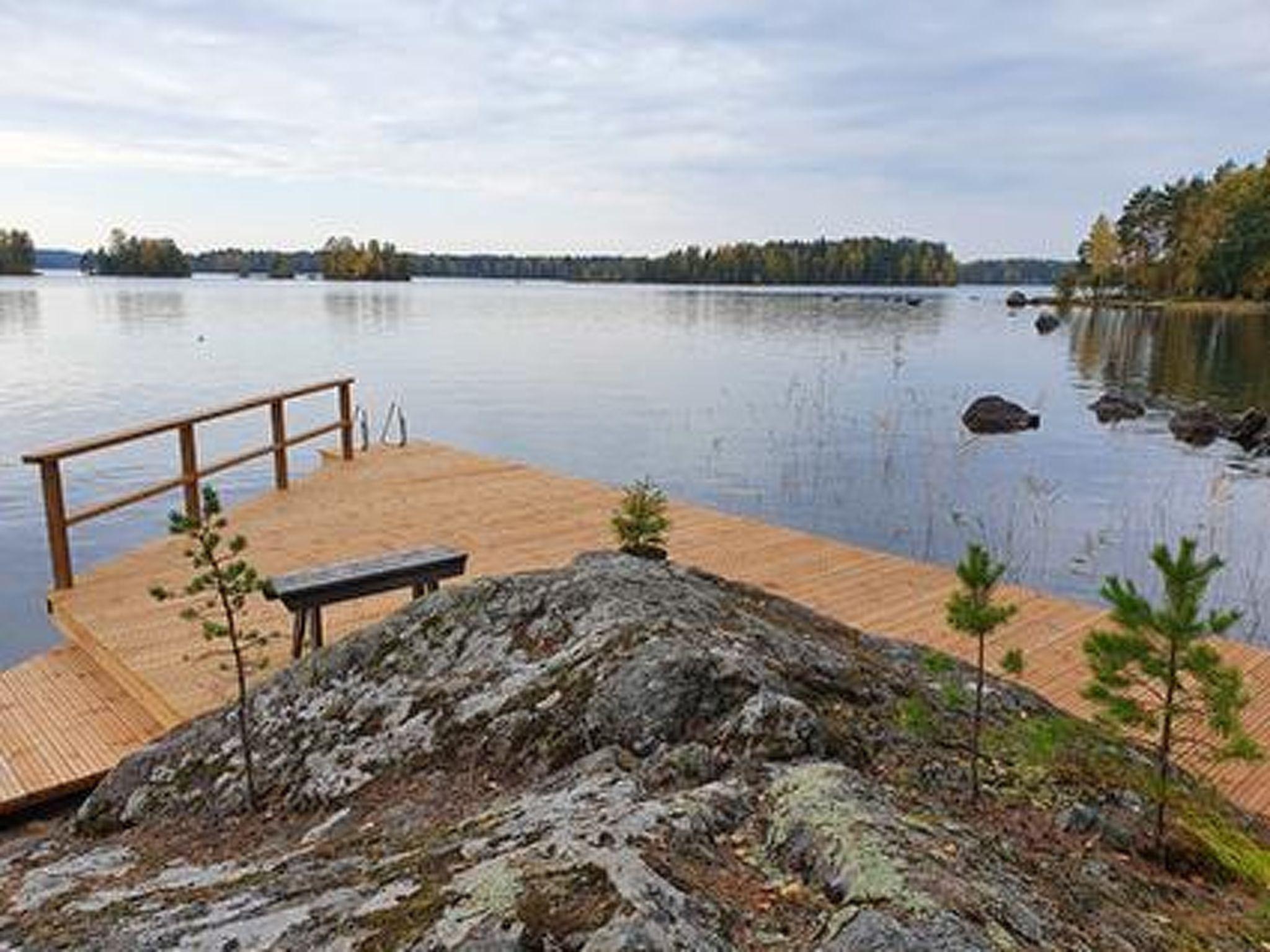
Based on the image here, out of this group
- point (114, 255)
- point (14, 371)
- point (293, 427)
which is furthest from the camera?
point (114, 255)

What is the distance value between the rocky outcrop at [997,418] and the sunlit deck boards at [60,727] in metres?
20.1

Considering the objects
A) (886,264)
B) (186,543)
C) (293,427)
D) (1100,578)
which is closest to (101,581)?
(186,543)

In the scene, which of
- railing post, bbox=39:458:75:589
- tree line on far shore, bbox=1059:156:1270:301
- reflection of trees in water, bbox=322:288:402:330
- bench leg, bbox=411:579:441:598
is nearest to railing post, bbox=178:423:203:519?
railing post, bbox=39:458:75:589

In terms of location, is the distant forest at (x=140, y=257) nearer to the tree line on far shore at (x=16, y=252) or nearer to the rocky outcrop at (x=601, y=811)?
the tree line on far shore at (x=16, y=252)

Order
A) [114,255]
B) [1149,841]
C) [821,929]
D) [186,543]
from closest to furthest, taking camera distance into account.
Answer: [821,929], [1149,841], [186,543], [114,255]

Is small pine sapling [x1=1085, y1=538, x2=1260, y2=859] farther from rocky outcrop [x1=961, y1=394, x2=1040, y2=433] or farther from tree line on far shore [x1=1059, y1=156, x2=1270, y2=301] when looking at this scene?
tree line on far shore [x1=1059, y1=156, x2=1270, y2=301]

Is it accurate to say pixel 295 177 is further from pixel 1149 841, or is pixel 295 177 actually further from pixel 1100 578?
pixel 1149 841

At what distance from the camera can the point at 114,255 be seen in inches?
5581

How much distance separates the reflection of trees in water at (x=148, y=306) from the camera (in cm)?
6031

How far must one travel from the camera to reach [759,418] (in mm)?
23797

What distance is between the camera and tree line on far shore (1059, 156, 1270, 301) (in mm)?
65562

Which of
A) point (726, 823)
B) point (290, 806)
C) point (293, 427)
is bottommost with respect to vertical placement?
point (293, 427)

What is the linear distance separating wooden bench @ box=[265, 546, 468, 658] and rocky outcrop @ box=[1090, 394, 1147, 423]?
74.3 feet

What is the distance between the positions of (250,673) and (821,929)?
15.8 ft
